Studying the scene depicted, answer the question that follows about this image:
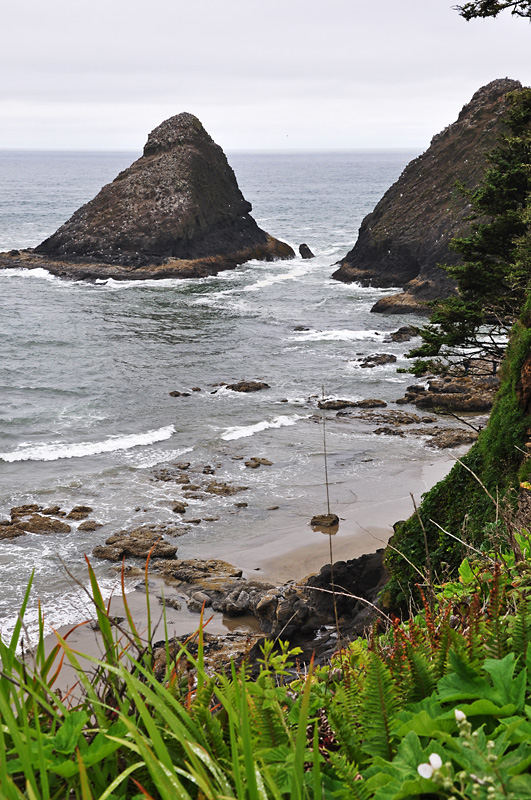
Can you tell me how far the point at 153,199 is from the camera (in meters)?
62.2

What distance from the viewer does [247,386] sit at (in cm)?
3042

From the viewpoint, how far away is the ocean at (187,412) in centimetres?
1781

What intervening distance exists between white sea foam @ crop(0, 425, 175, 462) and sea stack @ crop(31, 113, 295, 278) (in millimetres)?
33776

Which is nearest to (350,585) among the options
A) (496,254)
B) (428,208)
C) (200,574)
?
(200,574)

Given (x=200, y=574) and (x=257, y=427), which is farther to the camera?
(x=257, y=427)

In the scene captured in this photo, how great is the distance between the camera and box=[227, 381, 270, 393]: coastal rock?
99.5ft

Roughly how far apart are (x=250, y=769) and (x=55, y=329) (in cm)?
4229

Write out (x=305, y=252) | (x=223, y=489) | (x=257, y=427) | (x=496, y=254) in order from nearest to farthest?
(x=496, y=254) < (x=223, y=489) < (x=257, y=427) < (x=305, y=252)

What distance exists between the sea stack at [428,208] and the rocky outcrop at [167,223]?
1125cm

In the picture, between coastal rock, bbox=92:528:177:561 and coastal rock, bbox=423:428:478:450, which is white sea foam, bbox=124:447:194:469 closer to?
coastal rock, bbox=92:528:177:561

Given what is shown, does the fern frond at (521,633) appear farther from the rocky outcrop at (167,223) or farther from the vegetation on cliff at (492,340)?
the rocky outcrop at (167,223)

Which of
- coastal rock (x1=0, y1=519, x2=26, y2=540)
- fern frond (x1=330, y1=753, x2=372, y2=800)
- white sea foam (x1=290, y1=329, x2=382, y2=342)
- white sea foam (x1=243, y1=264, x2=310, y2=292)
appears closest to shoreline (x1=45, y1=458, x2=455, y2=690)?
coastal rock (x1=0, y1=519, x2=26, y2=540)

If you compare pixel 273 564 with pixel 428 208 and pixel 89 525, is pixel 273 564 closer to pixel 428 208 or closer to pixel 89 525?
pixel 89 525

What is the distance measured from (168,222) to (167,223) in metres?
0.14
